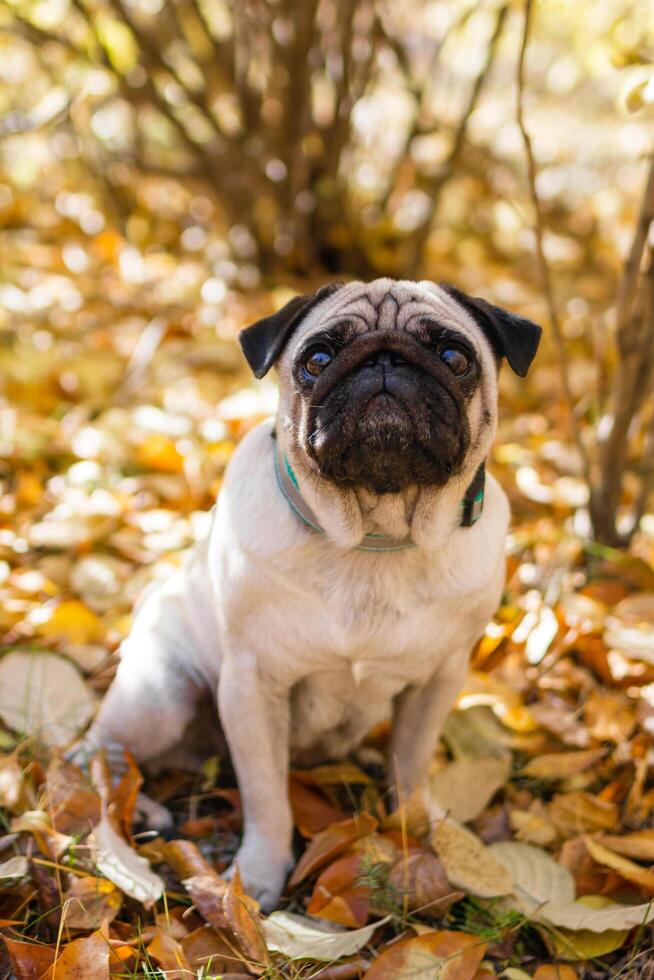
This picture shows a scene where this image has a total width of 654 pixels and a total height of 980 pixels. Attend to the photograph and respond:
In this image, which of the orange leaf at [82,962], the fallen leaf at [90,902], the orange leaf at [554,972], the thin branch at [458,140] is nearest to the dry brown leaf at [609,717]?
the orange leaf at [554,972]

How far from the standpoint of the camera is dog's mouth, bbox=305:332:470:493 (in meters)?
2.24

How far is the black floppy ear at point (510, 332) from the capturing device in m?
2.45

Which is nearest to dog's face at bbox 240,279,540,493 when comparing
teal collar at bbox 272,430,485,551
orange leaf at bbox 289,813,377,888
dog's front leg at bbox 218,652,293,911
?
teal collar at bbox 272,430,485,551

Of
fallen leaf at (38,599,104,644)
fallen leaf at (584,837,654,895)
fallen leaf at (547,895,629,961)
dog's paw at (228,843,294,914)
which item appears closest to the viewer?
fallen leaf at (547,895,629,961)

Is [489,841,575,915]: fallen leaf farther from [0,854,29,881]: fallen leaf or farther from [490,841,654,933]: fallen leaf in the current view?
[0,854,29,881]: fallen leaf

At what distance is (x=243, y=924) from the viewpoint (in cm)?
233

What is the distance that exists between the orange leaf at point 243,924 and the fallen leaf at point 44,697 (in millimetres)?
899

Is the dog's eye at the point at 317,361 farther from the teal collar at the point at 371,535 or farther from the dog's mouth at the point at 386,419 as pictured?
the teal collar at the point at 371,535

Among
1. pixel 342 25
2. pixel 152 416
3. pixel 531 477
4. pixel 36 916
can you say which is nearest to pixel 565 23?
pixel 342 25

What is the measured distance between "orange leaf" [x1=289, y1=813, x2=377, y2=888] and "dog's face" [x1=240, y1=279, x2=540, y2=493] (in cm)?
100

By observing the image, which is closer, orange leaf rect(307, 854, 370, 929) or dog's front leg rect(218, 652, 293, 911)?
orange leaf rect(307, 854, 370, 929)

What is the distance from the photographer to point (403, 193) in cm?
637

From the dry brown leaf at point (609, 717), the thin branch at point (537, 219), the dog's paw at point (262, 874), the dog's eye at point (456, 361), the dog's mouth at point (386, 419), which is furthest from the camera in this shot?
the dry brown leaf at point (609, 717)

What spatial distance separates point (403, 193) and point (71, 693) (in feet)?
14.5
